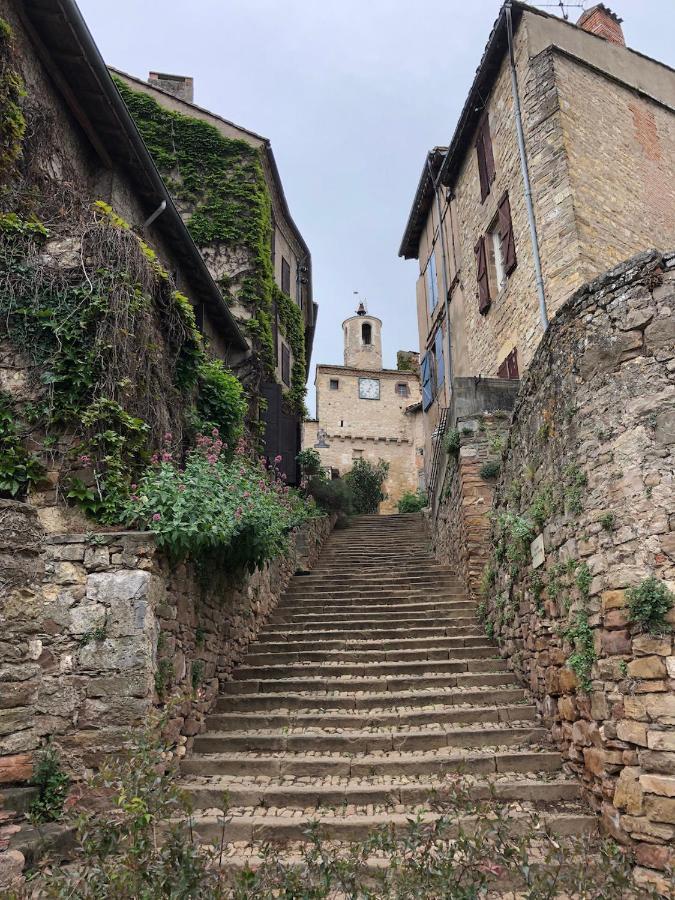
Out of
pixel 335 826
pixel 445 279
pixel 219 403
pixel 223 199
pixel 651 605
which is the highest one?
pixel 223 199

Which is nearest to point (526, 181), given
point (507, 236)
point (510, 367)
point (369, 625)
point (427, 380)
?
point (507, 236)

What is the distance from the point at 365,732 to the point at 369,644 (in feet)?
6.32

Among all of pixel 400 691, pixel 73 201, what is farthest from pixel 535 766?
pixel 73 201

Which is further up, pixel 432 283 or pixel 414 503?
pixel 432 283

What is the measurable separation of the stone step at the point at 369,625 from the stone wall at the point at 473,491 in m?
0.62

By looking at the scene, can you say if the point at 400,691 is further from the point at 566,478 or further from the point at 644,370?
the point at 644,370

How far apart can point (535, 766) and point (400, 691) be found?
1.82 meters

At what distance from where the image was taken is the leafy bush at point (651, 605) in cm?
374

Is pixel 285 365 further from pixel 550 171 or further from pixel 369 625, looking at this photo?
pixel 369 625

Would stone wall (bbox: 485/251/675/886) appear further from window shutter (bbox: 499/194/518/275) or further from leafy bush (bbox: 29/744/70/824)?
window shutter (bbox: 499/194/518/275)

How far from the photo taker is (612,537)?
4.21 metres

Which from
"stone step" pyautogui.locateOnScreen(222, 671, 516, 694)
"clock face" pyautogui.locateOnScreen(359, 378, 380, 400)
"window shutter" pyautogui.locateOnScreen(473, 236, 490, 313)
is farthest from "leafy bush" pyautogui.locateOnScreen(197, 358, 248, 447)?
"clock face" pyautogui.locateOnScreen(359, 378, 380, 400)

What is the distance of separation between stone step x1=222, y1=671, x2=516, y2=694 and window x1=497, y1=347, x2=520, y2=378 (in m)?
5.86

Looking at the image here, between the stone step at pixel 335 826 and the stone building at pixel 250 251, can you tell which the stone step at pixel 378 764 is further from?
the stone building at pixel 250 251
